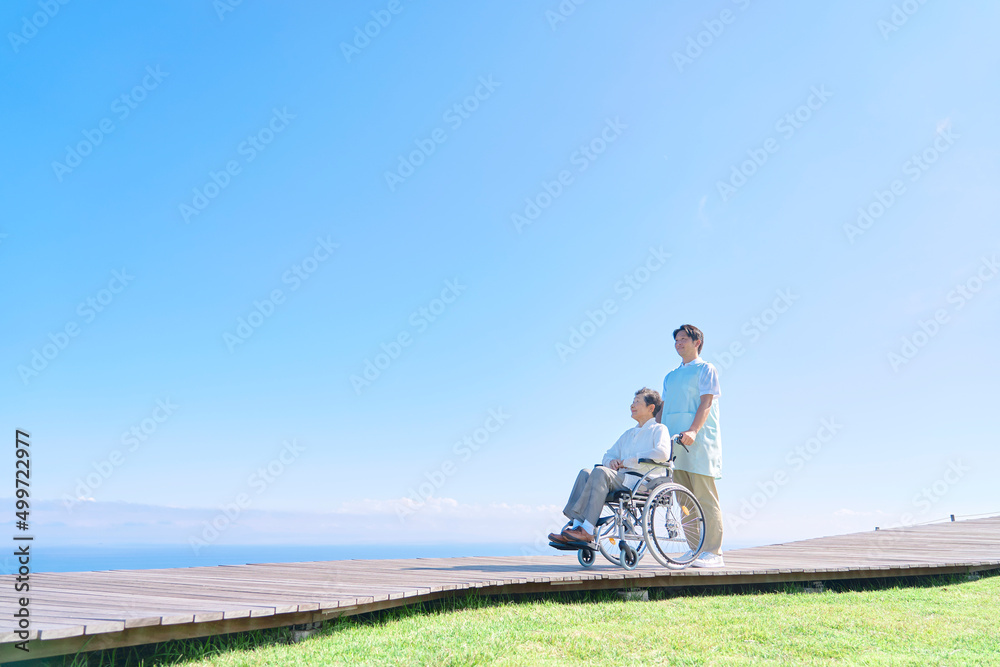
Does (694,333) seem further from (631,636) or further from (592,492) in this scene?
(631,636)

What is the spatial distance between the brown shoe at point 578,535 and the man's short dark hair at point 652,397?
45.6 inches

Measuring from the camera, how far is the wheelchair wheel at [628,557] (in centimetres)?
432

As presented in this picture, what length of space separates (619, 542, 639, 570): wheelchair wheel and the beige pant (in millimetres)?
723

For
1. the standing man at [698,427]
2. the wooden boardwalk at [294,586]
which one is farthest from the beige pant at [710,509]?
the wooden boardwalk at [294,586]

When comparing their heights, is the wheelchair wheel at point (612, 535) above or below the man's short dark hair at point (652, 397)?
below

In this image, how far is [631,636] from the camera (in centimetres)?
302

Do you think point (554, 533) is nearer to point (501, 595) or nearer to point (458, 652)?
point (501, 595)

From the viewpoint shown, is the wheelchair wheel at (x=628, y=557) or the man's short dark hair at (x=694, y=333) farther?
the man's short dark hair at (x=694, y=333)

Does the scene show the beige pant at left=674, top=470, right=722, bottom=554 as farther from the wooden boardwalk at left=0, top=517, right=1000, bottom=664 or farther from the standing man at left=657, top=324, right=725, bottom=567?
the wooden boardwalk at left=0, top=517, right=1000, bottom=664

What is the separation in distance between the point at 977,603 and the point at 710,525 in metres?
1.67

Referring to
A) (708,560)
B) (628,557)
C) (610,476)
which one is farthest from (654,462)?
(708,560)

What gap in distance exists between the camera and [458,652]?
2602 mm

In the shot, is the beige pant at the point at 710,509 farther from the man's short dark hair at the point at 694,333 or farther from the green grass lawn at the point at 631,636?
the man's short dark hair at the point at 694,333

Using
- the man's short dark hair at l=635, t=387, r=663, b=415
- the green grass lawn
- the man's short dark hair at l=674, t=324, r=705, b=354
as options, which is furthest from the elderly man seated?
the man's short dark hair at l=674, t=324, r=705, b=354
